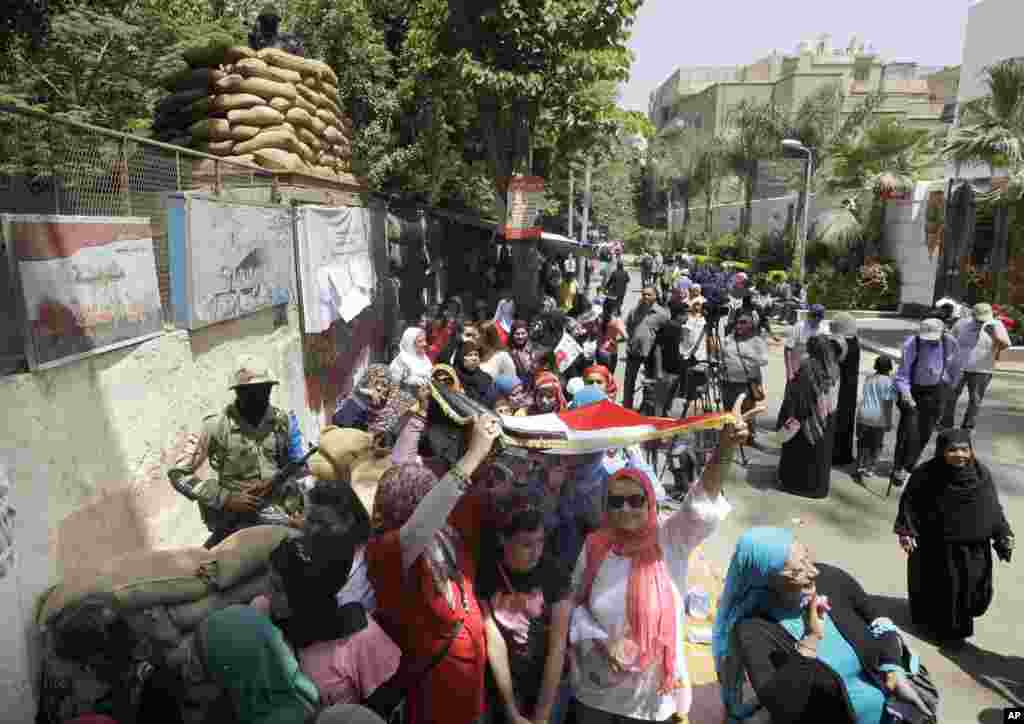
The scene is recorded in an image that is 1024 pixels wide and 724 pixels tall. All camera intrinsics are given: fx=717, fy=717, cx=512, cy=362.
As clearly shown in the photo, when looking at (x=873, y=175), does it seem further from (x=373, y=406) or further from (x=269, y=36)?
(x=373, y=406)

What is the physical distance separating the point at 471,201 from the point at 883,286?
42.7 ft

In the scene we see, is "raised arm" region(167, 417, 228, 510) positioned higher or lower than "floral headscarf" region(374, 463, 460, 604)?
lower

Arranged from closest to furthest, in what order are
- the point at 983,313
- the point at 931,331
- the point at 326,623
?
the point at 326,623 → the point at 931,331 → the point at 983,313

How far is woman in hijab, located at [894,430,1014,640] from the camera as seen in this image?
14.2 feet

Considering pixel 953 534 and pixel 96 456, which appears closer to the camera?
pixel 96 456

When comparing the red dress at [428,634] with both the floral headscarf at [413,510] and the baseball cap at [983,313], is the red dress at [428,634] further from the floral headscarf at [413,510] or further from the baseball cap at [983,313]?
the baseball cap at [983,313]

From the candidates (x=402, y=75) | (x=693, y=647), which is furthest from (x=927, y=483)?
(x=402, y=75)

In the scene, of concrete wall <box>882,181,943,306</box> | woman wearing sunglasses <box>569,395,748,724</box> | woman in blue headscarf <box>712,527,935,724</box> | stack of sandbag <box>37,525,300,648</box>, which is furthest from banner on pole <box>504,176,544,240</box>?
concrete wall <box>882,181,943,306</box>

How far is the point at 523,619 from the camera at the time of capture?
2.78 metres

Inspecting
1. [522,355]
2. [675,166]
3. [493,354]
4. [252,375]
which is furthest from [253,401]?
[675,166]

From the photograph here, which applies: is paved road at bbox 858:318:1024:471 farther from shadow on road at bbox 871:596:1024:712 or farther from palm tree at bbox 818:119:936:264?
palm tree at bbox 818:119:936:264

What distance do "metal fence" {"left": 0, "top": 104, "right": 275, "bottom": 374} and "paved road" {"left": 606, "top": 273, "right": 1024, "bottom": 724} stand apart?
15.8ft

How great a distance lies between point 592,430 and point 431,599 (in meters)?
1.32

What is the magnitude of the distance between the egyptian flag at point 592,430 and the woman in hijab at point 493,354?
2045mm
